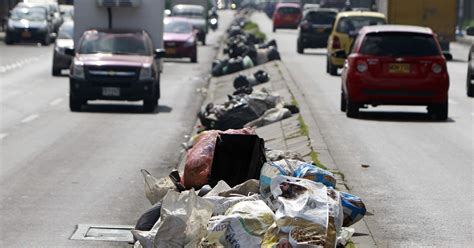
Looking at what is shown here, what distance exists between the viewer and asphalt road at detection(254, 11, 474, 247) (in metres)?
11.6

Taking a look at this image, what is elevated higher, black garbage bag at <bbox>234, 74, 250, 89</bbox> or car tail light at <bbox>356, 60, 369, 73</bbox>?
car tail light at <bbox>356, 60, 369, 73</bbox>

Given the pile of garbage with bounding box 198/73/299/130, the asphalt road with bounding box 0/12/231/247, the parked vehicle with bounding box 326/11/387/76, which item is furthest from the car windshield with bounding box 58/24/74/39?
the pile of garbage with bounding box 198/73/299/130

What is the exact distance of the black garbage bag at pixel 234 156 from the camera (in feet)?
38.9

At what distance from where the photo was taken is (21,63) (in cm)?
4491

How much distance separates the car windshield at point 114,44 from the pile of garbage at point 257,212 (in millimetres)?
16277

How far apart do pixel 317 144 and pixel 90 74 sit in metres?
10.3

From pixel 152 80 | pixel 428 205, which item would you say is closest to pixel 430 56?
pixel 152 80

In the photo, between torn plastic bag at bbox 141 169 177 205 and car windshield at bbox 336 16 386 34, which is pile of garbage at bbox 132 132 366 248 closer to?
torn plastic bag at bbox 141 169 177 205

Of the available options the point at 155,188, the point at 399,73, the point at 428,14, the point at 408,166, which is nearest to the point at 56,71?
the point at 399,73

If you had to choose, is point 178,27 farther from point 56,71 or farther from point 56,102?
point 56,102

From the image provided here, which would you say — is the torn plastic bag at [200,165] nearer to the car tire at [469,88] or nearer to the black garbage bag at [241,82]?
the black garbage bag at [241,82]

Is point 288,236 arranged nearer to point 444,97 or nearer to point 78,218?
point 78,218

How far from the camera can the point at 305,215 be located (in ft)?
30.1

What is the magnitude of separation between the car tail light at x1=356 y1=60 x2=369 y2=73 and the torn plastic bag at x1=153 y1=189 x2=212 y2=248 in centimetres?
1414
